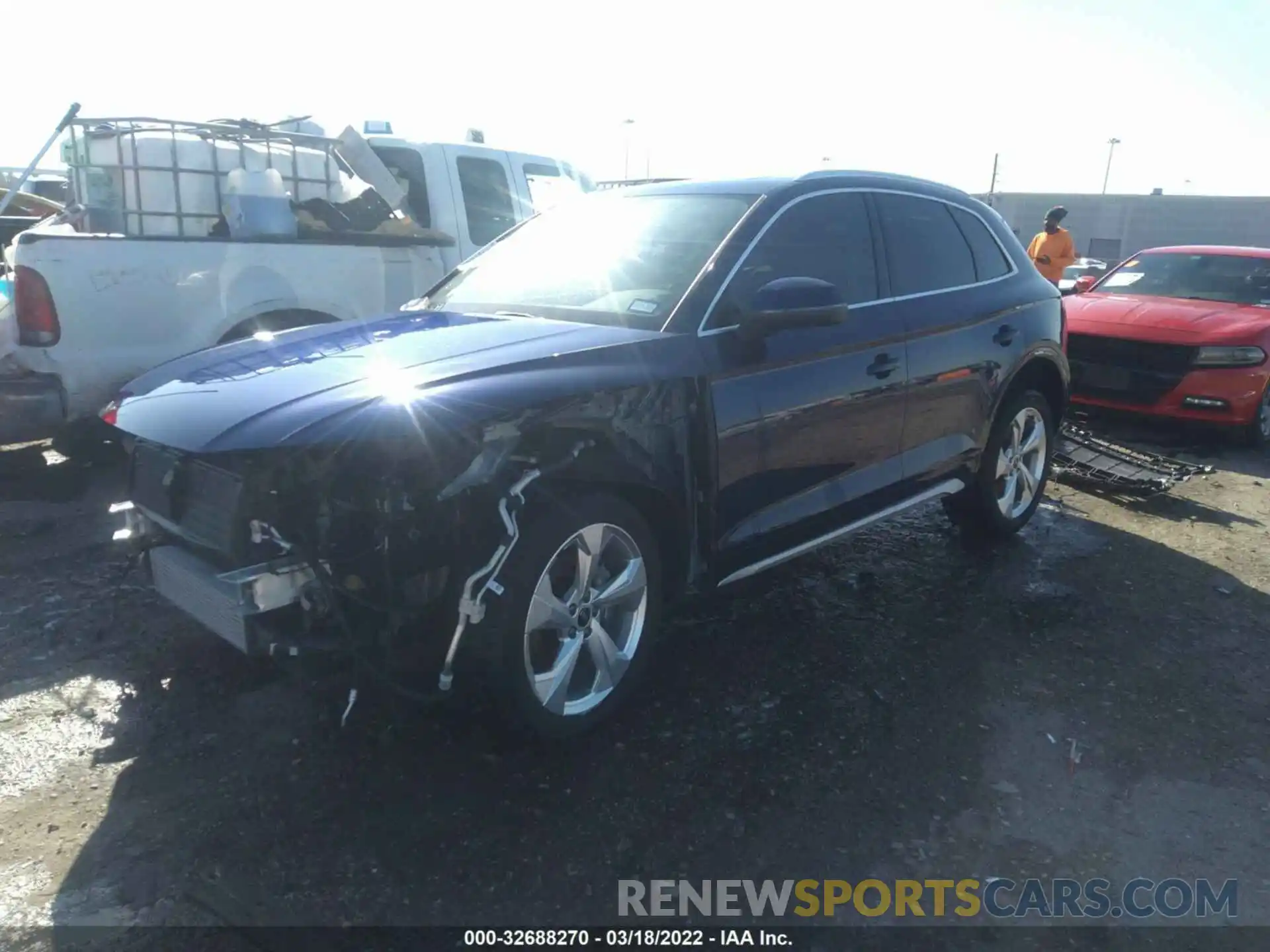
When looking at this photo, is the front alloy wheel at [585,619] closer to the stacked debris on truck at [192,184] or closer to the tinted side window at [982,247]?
the tinted side window at [982,247]

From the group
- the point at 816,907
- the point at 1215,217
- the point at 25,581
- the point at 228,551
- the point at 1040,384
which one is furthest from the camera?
the point at 1215,217

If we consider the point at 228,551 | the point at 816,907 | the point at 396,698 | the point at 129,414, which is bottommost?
the point at 816,907

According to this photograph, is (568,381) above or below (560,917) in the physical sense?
above

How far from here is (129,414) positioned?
3.17 m

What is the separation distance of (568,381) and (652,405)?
328 millimetres

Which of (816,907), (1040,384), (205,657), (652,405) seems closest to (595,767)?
(816,907)

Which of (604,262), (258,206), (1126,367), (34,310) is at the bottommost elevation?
(1126,367)

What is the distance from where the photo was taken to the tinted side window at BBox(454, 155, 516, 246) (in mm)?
7328

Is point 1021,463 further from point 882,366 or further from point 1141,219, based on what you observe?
point 1141,219

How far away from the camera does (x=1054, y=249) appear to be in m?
11.0

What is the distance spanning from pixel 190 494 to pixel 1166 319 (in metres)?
7.79

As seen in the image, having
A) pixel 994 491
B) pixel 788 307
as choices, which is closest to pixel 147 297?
pixel 788 307

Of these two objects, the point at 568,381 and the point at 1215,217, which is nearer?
the point at 568,381

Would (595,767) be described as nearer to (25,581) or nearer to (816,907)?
(816,907)
